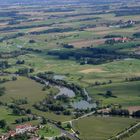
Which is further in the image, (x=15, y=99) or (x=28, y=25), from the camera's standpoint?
(x=28, y=25)

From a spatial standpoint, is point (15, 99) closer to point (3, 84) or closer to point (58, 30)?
point (3, 84)

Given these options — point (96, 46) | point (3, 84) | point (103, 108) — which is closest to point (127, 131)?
point (103, 108)

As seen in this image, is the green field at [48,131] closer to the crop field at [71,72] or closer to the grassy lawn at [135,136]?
the crop field at [71,72]

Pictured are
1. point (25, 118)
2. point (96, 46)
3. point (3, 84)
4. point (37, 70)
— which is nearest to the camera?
point (25, 118)

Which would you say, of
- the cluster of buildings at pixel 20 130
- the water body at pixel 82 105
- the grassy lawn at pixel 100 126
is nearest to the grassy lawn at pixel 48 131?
the cluster of buildings at pixel 20 130

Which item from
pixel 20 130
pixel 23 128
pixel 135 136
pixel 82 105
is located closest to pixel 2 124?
pixel 23 128

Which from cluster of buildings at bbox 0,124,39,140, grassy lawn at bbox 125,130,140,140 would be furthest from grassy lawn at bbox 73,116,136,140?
cluster of buildings at bbox 0,124,39,140

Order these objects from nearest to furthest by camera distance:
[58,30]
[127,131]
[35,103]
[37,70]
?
[127,131], [35,103], [37,70], [58,30]

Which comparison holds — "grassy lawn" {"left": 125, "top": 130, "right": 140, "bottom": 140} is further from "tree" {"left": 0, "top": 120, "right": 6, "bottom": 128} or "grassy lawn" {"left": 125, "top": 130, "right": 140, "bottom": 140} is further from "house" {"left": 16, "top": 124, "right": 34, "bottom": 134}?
"tree" {"left": 0, "top": 120, "right": 6, "bottom": 128}
